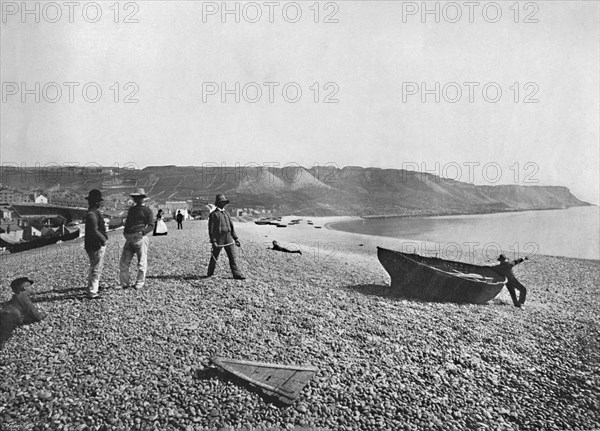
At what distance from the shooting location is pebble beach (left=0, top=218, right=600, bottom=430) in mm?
3520

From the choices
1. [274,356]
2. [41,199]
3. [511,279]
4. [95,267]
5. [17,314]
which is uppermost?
[41,199]

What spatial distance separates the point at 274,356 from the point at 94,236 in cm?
373

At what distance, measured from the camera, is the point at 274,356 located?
179 inches

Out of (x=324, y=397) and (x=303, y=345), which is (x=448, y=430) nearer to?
(x=324, y=397)

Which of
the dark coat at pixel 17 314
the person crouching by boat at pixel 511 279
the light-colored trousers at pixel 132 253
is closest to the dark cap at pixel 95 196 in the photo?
the light-colored trousers at pixel 132 253

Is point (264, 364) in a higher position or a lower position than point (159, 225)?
lower

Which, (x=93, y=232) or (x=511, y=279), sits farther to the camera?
(x=511, y=279)

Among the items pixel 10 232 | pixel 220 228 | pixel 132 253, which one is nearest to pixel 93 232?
pixel 132 253

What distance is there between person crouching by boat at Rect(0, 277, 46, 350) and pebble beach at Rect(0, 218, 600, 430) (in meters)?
0.15

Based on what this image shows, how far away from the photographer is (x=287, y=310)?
6027 mm

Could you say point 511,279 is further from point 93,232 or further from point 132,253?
point 93,232

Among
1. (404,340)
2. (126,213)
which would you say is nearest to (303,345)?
(404,340)

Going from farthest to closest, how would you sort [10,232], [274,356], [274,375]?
[10,232] < [274,356] < [274,375]

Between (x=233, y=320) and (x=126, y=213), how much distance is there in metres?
3.01
